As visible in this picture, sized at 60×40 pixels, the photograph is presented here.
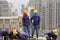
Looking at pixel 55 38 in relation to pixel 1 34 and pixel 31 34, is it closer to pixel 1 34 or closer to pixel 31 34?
pixel 31 34

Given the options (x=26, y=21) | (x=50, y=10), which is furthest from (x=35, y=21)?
(x=50, y=10)

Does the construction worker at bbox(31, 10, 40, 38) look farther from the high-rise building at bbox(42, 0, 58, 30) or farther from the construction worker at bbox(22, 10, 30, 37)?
the high-rise building at bbox(42, 0, 58, 30)

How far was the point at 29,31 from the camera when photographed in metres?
5.74

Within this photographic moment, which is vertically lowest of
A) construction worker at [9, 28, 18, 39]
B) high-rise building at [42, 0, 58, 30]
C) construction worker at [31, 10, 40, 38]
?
high-rise building at [42, 0, 58, 30]

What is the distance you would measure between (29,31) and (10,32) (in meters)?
0.90

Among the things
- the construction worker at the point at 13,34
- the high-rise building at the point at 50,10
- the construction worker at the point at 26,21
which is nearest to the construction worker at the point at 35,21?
the construction worker at the point at 26,21

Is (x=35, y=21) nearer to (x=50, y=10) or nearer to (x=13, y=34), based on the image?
(x=13, y=34)

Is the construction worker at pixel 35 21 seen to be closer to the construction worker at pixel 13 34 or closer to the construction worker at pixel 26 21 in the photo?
the construction worker at pixel 26 21

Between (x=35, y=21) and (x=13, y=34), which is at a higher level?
(x=35, y=21)

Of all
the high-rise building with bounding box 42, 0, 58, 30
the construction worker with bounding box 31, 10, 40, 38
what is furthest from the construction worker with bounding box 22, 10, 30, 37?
the high-rise building with bounding box 42, 0, 58, 30

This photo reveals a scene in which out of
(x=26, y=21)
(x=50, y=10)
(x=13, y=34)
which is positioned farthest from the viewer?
(x=50, y=10)

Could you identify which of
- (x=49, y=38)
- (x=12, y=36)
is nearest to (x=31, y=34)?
(x=49, y=38)

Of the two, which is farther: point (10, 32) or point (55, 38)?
point (55, 38)

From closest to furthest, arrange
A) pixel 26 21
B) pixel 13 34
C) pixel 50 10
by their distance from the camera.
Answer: pixel 13 34 → pixel 26 21 → pixel 50 10
